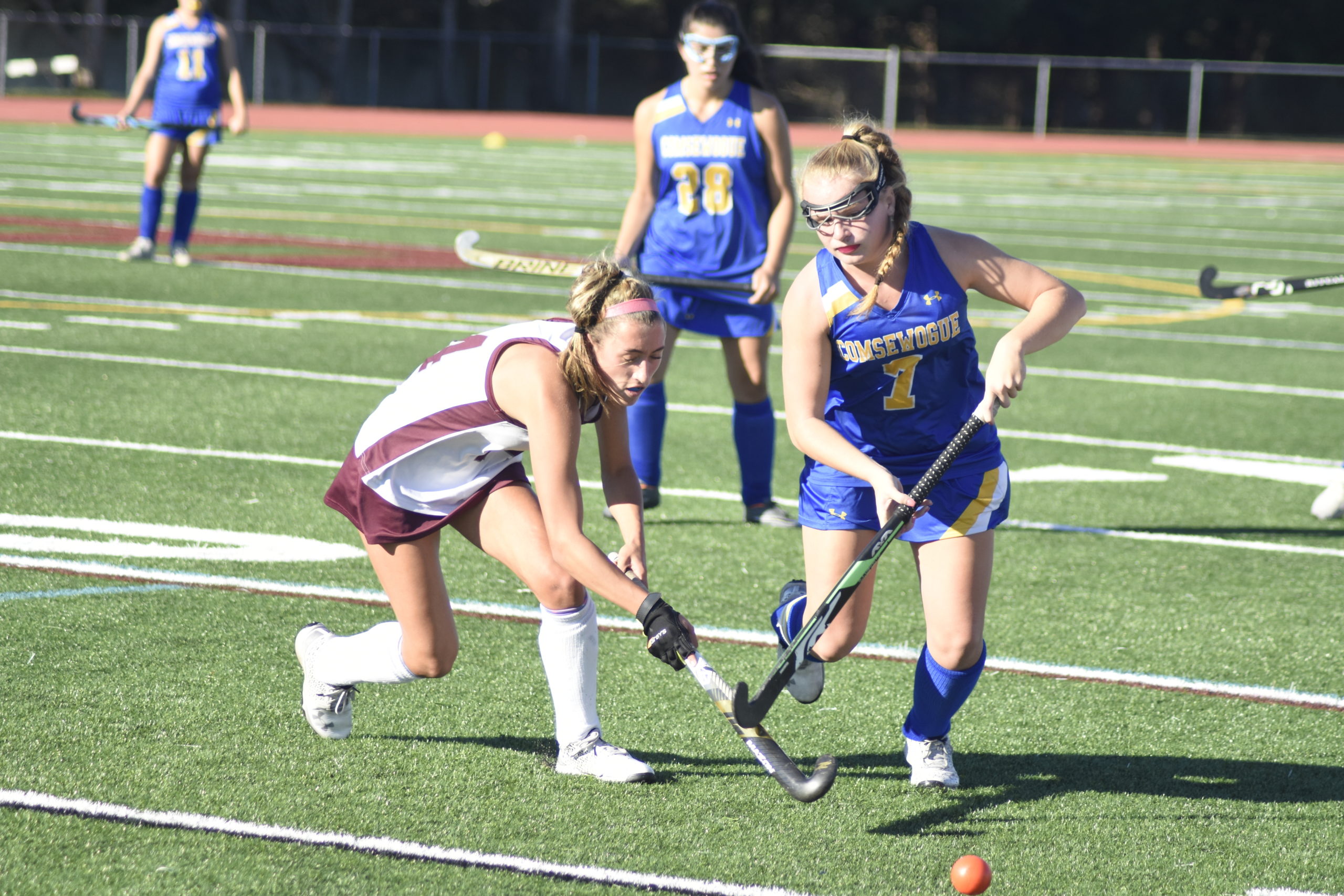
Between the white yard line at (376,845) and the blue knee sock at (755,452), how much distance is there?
3.52 meters

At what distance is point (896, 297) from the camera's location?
3.98 metres

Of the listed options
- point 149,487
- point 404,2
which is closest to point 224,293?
point 149,487

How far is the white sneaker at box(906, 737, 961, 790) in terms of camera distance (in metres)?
4.03

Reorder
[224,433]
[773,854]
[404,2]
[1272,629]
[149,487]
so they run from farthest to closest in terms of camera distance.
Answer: [404,2]
[224,433]
[149,487]
[1272,629]
[773,854]

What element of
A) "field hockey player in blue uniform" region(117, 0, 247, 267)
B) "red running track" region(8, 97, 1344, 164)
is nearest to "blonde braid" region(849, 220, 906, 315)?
"field hockey player in blue uniform" region(117, 0, 247, 267)

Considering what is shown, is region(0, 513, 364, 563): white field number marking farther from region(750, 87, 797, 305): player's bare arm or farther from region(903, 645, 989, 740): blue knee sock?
region(903, 645, 989, 740): blue knee sock

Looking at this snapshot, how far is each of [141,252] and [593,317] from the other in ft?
37.4

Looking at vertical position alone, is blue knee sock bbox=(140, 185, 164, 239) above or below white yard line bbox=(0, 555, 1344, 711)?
above

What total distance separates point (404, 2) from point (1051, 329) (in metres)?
48.9

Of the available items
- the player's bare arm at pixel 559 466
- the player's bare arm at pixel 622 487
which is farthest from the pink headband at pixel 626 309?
the player's bare arm at pixel 622 487

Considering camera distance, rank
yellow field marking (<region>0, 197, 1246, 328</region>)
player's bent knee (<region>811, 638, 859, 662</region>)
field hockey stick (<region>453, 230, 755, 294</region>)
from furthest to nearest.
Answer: yellow field marking (<region>0, 197, 1246, 328</region>) → field hockey stick (<region>453, 230, 755, 294</region>) → player's bent knee (<region>811, 638, 859, 662</region>)

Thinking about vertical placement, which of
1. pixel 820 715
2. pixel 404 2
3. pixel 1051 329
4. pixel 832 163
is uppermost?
pixel 404 2

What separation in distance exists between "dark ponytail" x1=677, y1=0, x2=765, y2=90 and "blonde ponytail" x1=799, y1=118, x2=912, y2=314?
273cm

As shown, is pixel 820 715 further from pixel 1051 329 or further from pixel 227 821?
pixel 227 821
